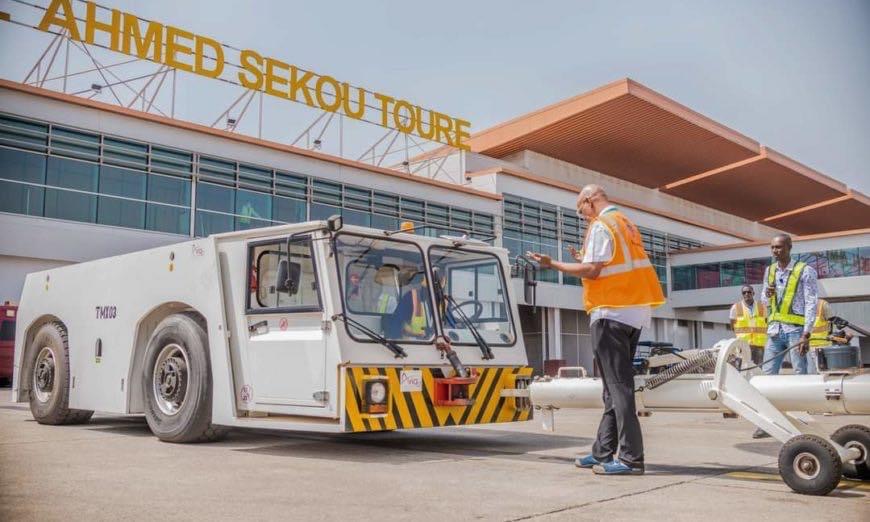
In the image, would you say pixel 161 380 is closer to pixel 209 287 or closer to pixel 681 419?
pixel 209 287

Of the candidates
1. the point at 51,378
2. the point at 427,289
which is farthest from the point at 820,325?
the point at 51,378

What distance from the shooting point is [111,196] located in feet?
75.3

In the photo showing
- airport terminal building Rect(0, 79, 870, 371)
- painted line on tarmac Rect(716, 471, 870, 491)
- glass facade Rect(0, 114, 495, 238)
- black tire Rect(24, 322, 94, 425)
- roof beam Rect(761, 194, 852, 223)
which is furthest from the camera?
roof beam Rect(761, 194, 852, 223)

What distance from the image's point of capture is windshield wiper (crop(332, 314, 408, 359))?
21.8ft

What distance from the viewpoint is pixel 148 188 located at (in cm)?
2383

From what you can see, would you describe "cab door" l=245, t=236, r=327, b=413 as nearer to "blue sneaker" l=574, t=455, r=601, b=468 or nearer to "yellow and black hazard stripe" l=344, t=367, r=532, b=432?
"yellow and black hazard stripe" l=344, t=367, r=532, b=432

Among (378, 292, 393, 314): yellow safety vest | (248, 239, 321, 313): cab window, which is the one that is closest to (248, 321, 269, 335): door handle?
(248, 239, 321, 313): cab window

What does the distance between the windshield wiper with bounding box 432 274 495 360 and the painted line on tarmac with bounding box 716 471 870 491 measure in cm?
252

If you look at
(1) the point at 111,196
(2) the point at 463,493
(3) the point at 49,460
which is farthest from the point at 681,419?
(1) the point at 111,196

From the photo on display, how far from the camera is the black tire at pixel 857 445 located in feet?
17.3

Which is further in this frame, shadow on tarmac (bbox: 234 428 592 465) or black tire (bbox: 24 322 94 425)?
black tire (bbox: 24 322 94 425)

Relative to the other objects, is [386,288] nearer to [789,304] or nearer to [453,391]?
[453,391]

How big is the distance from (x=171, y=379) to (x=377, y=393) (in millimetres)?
2372

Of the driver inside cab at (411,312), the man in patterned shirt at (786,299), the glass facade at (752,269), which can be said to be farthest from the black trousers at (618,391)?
the glass facade at (752,269)
